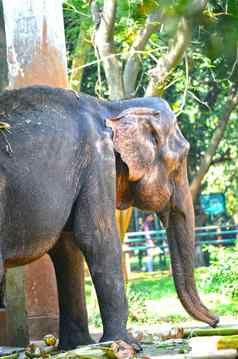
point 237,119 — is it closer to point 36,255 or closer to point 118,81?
point 118,81

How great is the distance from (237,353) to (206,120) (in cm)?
1818

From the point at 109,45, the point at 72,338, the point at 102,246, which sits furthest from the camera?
the point at 109,45

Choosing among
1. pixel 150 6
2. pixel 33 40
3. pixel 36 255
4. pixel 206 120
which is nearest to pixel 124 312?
pixel 36 255

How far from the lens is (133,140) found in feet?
20.6

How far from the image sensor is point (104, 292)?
5.91 m

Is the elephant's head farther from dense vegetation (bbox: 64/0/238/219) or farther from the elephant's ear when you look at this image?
dense vegetation (bbox: 64/0/238/219)

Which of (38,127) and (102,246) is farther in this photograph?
(102,246)

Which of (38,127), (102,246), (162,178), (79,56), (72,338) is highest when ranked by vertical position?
(79,56)

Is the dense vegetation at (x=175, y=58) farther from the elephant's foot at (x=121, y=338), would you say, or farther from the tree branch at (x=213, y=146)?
the elephant's foot at (x=121, y=338)

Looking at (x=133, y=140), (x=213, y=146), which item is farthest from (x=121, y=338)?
(x=213, y=146)

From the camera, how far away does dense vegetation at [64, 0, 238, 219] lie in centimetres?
159

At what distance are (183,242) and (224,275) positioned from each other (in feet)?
16.1

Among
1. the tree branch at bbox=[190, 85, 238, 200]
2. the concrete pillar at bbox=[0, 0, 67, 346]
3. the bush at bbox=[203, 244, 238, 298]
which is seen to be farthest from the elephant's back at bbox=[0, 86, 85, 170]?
the tree branch at bbox=[190, 85, 238, 200]

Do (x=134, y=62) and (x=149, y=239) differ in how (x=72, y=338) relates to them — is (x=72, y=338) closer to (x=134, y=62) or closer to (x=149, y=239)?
(x=134, y=62)
